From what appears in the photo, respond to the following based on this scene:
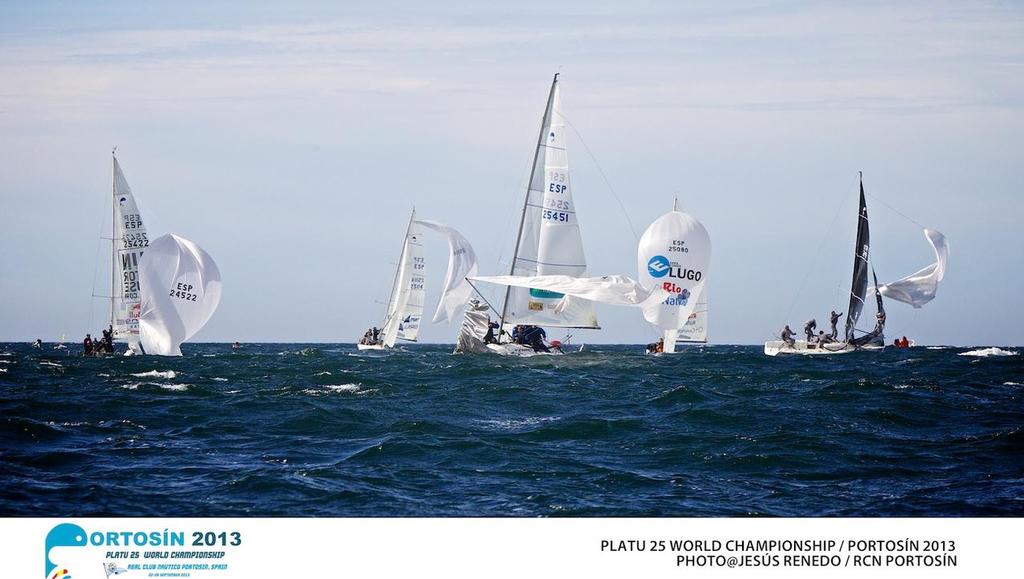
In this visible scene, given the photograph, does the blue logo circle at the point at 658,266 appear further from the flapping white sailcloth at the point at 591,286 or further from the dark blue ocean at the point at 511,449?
the dark blue ocean at the point at 511,449

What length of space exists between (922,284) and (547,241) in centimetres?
3072

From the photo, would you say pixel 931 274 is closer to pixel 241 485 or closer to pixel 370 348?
pixel 370 348

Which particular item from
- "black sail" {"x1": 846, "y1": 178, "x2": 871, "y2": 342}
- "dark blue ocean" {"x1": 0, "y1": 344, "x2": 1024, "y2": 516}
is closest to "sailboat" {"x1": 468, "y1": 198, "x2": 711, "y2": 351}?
"dark blue ocean" {"x1": 0, "y1": 344, "x2": 1024, "y2": 516}

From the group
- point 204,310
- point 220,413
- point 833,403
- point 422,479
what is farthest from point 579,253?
point 422,479

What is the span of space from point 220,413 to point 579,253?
2249cm

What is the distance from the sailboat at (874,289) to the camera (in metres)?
60.8

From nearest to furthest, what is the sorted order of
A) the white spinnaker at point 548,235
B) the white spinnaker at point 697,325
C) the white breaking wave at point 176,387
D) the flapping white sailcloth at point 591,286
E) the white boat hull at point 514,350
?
the white breaking wave at point 176,387 < the flapping white sailcloth at point 591,286 < the white boat hull at point 514,350 < the white spinnaker at point 548,235 < the white spinnaker at point 697,325

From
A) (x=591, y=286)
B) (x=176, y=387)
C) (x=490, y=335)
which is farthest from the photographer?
(x=490, y=335)

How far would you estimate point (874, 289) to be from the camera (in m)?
62.2

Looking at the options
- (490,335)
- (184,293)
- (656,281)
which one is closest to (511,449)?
(490,335)

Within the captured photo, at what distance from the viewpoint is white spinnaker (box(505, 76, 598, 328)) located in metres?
40.8

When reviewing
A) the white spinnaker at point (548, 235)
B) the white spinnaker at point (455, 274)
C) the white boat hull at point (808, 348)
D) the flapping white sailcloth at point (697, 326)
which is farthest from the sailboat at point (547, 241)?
the white boat hull at point (808, 348)

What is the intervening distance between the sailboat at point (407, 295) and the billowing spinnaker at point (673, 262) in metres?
25.0

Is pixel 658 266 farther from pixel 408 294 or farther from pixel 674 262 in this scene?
pixel 408 294
